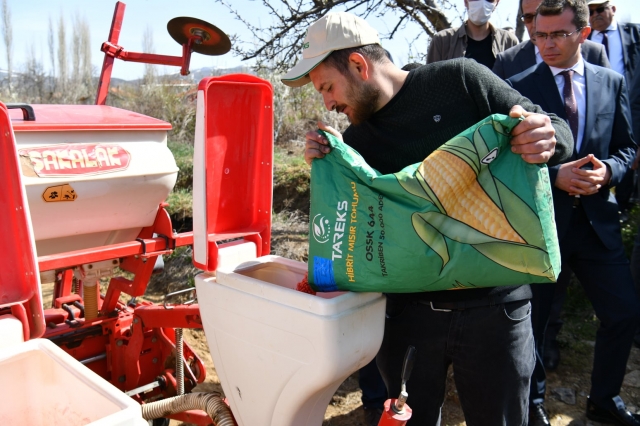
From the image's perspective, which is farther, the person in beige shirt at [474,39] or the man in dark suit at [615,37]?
the man in dark suit at [615,37]

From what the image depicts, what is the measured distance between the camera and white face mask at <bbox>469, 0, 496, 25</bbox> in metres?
3.76

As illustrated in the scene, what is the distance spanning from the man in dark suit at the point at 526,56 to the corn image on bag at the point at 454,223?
1654mm

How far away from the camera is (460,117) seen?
187 centimetres

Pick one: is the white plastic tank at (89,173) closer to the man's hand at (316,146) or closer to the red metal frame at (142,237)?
the red metal frame at (142,237)

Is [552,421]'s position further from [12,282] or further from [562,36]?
[12,282]

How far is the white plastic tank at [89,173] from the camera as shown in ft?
7.70

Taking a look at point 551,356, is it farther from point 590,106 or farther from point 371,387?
point 590,106

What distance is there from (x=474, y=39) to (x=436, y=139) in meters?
2.31

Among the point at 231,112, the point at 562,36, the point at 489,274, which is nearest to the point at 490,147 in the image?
the point at 489,274

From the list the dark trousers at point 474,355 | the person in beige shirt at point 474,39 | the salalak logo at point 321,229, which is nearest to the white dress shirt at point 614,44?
the person in beige shirt at point 474,39

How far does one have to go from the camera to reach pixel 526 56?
320cm

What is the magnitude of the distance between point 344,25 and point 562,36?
138 centimetres

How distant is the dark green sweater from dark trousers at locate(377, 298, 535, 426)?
0.24 feet

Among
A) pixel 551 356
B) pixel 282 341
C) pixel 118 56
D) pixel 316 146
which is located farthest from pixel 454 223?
pixel 551 356
